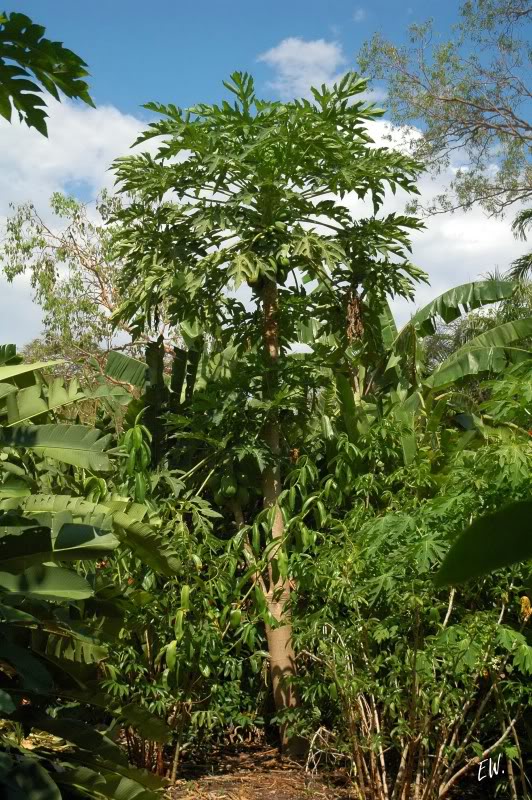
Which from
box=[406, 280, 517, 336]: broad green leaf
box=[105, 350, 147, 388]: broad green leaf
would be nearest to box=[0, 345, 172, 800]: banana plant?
box=[105, 350, 147, 388]: broad green leaf

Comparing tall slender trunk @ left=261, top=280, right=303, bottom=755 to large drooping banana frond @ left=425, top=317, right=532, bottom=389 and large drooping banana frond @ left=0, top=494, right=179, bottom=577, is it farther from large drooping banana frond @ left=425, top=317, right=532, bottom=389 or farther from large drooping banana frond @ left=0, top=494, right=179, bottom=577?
large drooping banana frond @ left=425, top=317, right=532, bottom=389

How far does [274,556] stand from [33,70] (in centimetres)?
378

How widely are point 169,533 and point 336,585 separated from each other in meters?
1.39

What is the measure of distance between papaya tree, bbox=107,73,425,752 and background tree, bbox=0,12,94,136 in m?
2.80

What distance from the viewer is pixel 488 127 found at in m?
17.4

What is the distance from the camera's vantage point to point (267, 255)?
5.67m

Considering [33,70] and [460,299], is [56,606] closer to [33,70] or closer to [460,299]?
[33,70]

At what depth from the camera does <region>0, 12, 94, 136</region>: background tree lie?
7.79 ft

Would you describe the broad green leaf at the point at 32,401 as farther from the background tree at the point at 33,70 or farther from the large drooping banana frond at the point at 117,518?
the background tree at the point at 33,70

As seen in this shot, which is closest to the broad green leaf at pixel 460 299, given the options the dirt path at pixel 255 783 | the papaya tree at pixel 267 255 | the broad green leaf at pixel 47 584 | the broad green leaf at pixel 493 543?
the papaya tree at pixel 267 255

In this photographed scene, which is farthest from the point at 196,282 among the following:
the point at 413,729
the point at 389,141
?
the point at 389,141

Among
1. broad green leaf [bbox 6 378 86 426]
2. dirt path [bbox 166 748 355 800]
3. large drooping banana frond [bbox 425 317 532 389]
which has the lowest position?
dirt path [bbox 166 748 355 800]

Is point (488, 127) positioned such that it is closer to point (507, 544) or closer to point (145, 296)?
point (145, 296)

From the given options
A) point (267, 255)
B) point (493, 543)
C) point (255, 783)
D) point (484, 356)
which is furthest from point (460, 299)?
point (493, 543)
